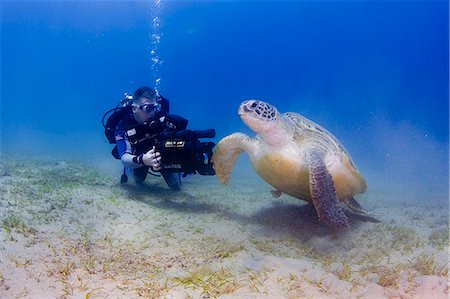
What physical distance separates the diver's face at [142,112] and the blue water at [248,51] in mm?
40176

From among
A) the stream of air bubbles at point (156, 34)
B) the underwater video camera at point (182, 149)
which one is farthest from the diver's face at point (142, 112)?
the stream of air bubbles at point (156, 34)

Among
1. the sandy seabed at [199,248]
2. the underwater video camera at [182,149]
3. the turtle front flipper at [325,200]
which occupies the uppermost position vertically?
the underwater video camera at [182,149]

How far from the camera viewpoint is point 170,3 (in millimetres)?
65500

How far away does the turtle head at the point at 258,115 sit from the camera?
4.06m

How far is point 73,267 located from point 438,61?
74.3 meters

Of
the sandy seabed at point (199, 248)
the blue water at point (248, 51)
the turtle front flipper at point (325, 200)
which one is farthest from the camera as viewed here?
the blue water at point (248, 51)

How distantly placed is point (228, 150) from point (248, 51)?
7558 cm

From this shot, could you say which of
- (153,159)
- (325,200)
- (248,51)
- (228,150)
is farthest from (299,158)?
(248,51)

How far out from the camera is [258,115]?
13.3 feet

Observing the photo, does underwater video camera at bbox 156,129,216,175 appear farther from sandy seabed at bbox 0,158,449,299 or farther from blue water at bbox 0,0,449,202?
blue water at bbox 0,0,449,202

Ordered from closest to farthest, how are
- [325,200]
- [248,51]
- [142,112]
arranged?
[325,200]
[142,112]
[248,51]

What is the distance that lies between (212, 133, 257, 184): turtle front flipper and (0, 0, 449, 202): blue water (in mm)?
39948

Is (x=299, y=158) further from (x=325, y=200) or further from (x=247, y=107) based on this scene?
(x=247, y=107)

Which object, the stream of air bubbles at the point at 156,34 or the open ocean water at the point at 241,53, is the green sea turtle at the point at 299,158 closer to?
the open ocean water at the point at 241,53
